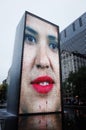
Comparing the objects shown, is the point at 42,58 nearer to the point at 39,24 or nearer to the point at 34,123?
the point at 39,24

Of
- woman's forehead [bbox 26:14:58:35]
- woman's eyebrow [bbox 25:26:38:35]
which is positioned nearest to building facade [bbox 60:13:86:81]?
woman's forehead [bbox 26:14:58:35]

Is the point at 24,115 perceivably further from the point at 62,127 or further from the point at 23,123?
the point at 62,127

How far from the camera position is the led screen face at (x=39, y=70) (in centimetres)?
1553

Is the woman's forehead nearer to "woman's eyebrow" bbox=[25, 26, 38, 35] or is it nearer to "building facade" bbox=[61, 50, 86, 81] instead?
"woman's eyebrow" bbox=[25, 26, 38, 35]

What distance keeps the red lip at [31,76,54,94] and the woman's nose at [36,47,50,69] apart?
1347mm

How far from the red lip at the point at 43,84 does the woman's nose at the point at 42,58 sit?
135cm

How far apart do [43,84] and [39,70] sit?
1.58m

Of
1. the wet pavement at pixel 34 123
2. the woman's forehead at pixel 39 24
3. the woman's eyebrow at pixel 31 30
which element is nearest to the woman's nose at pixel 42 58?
the woman's eyebrow at pixel 31 30

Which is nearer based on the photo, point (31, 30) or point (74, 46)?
point (31, 30)

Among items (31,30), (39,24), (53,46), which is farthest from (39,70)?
(39,24)

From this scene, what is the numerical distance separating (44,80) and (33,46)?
3925 mm

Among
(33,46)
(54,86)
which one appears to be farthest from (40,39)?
(54,86)

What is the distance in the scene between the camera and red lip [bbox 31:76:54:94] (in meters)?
16.2

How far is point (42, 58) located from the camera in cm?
1767
